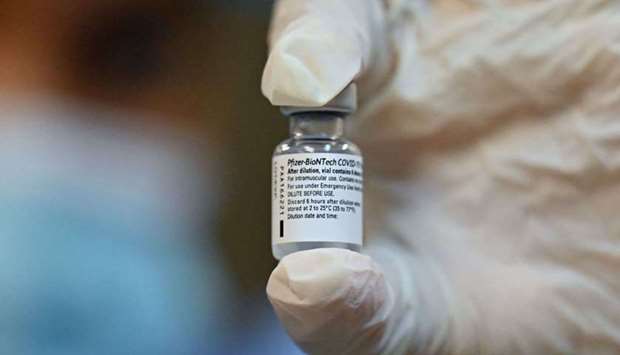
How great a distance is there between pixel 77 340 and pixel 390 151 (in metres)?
0.37

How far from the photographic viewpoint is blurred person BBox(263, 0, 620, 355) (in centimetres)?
56

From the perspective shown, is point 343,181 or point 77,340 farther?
point 77,340

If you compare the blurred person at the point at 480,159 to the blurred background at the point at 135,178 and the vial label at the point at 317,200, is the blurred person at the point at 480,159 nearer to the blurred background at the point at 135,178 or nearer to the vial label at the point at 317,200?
the vial label at the point at 317,200

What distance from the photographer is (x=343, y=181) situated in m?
0.52

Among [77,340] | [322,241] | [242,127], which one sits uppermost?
[242,127]

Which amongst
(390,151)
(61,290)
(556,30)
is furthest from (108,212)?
(556,30)

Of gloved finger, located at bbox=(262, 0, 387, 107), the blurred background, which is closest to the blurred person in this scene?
gloved finger, located at bbox=(262, 0, 387, 107)

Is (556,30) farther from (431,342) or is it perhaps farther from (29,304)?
(29,304)

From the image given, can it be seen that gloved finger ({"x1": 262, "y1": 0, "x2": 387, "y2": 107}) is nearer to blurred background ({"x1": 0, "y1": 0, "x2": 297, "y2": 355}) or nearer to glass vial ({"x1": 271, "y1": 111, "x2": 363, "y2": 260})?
glass vial ({"x1": 271, "y1": 111, "x2": 363, "y2": 260})

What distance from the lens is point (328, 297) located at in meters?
0.48

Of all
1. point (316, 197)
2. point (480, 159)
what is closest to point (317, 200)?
point (316, 197)

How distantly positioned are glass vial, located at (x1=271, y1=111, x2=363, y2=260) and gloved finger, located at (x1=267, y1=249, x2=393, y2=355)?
25 millimetres

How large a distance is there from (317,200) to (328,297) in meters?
0.07

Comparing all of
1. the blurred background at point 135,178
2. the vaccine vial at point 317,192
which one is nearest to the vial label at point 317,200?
the vaccine vial at point 317,192
